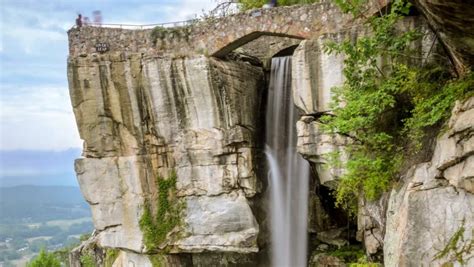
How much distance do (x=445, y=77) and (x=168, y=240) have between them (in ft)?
25.8

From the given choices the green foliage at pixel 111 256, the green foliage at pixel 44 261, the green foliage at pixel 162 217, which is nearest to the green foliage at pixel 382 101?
the green foliage at pixel 162 217

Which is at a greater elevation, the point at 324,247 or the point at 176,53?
the point at 176,53

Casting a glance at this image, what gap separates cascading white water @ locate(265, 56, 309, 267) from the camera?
36.6ft

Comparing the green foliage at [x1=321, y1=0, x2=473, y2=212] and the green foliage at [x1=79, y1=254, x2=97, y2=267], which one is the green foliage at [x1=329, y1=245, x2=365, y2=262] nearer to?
the green foliage at [x1=321, y1=0, x2=473, y2=212]

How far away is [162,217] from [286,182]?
361cm

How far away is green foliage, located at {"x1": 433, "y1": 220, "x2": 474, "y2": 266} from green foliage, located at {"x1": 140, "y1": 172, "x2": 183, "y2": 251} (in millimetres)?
6995

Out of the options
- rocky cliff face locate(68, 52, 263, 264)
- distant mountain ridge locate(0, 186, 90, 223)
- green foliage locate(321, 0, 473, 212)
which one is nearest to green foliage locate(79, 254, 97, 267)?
rocky cliff face locate(68, 52, 263, 264)

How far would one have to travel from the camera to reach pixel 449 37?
18.2 ft

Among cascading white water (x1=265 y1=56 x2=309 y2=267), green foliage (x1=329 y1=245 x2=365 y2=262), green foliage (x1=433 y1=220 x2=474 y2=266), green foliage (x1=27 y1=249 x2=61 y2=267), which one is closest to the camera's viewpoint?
green foliage (x1=433 y1=220 x2=474 y2=266)

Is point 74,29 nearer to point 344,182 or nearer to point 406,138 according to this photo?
point 344,182

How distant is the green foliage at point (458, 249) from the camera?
5258 mm

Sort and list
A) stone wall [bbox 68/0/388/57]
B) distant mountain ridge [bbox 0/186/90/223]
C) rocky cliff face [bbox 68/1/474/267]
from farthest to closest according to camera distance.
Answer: distant mountain ridge [bbox 0/186/90/223], rocky cliff face [bbox 68/1/474/267], stone wall [bbox 68/0/388/57]

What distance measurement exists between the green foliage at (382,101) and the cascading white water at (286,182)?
319 cm

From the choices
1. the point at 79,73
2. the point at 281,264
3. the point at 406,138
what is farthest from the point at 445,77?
the point at 79,73
